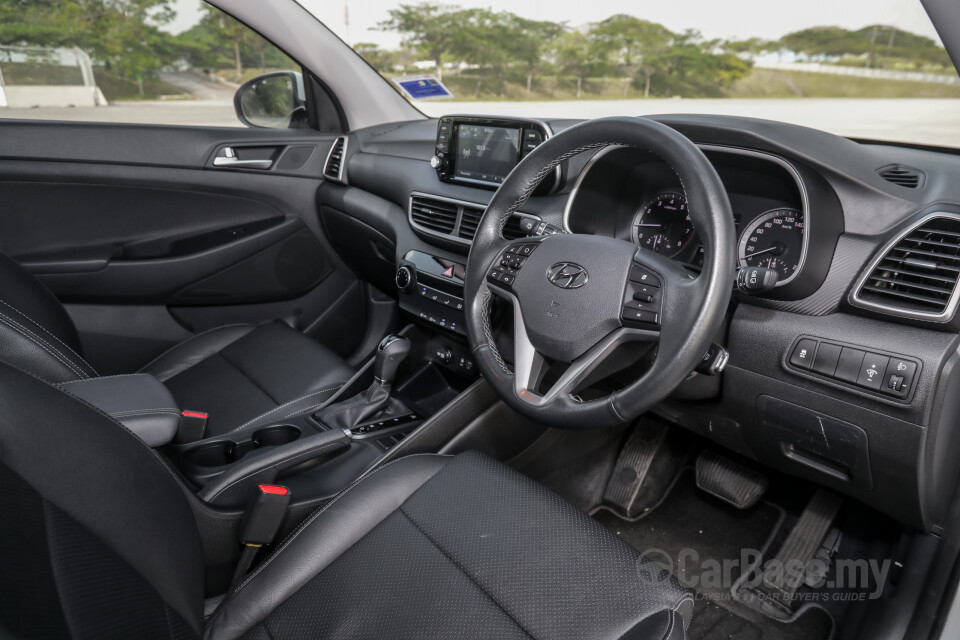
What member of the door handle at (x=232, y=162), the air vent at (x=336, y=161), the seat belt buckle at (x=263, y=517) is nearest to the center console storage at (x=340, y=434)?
the seat belt buckle at (x=263, y=517)

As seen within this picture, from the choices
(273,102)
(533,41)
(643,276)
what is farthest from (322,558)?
(533,41)

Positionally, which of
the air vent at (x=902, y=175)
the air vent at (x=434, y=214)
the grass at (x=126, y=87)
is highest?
the grass at (x=126, y=87)

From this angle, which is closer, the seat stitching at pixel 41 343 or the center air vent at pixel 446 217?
the seat stitching at pixel 41 343

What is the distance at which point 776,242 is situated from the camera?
1.36 metres

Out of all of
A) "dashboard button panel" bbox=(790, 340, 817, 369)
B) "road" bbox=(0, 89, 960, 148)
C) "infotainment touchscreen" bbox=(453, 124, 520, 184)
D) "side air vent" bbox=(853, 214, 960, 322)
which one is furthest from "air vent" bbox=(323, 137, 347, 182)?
"side air vent" bbox=(853, 214, 960, 322)

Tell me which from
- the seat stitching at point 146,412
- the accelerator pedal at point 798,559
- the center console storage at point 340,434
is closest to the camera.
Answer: the seat stitching at point 146,412

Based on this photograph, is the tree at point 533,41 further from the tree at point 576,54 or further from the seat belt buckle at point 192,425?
the seat belt buckle at point 192,425

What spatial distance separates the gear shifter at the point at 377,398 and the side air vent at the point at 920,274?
1153 millimetres

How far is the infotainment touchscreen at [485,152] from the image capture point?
176 centimetres

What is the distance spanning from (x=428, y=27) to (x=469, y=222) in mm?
1268

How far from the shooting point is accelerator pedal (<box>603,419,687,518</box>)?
6.70 feet

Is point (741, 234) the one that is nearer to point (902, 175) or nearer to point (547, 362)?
point (902, 175)

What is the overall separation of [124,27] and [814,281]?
216cm

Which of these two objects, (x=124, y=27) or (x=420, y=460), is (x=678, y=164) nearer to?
(x=420, y=460)
